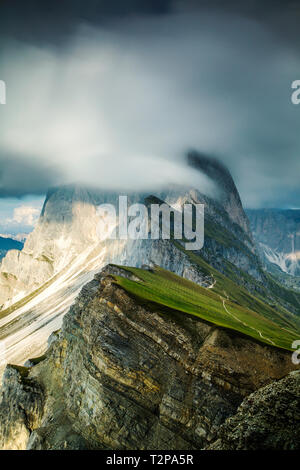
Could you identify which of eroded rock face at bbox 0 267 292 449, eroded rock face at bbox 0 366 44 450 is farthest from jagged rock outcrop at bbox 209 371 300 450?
eroded rock face at bbox 0 366 44 450

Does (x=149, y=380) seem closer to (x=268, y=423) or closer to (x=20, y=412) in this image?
(x=268, y=423)

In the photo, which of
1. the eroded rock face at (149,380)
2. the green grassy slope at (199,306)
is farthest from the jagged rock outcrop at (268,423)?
the green grassy slope at (199,306)

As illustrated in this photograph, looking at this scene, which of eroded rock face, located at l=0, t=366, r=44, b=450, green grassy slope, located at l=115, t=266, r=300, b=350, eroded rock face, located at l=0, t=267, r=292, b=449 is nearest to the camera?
eroded rock face, located at l=0, t=267, r=292, b=449

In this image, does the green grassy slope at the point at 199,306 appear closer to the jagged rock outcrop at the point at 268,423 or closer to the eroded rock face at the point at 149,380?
the eroded rock face at the point at 149,380

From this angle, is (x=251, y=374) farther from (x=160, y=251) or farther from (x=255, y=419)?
(x=160, y=251)

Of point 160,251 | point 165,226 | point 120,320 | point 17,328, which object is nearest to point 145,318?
point 120,320

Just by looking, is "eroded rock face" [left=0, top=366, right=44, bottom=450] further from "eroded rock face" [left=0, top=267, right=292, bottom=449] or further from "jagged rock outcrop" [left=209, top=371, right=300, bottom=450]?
"jagged rock outcrop" [left=209, top=371, right=300, bottom=450]

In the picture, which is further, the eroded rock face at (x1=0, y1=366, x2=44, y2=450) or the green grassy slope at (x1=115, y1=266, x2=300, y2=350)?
the eroded rock face at (x1=0, y1=366, x2=44, y2=450)
